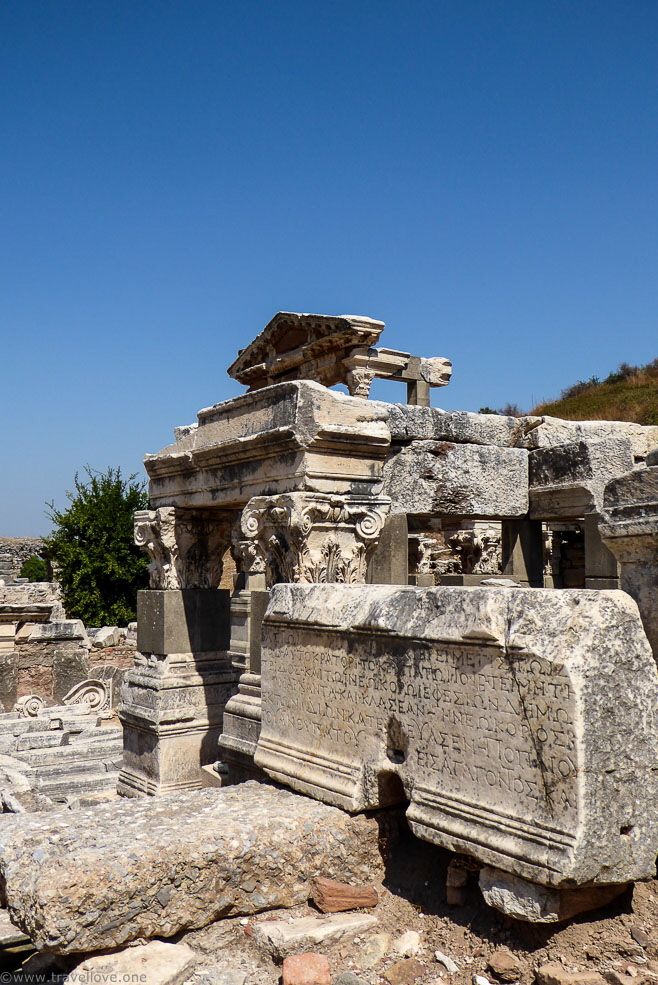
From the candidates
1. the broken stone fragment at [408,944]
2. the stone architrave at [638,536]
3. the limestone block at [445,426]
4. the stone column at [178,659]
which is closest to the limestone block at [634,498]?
the stone architrave at [638,536]

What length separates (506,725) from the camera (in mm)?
2912

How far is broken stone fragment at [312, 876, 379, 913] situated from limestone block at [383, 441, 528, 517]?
294cm

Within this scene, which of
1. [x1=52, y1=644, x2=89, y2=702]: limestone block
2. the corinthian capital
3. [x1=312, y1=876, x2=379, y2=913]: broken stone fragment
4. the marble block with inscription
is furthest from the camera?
[x1=52, y1=644, x2=89, y2=702]: limestone block

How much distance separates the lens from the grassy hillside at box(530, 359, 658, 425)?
28614mm

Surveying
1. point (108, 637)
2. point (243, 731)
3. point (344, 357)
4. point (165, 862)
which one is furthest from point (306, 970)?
point (108, 637)

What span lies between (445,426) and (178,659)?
9.96 feet

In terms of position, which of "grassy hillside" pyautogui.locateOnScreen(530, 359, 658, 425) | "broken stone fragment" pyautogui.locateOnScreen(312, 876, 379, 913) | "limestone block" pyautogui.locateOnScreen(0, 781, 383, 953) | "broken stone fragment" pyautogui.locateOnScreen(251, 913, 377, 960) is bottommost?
"broken stone fragment" pyautogui.locateOnScreen(251, 913, 377, 960)

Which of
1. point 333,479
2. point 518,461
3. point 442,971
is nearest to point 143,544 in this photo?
point 333,479

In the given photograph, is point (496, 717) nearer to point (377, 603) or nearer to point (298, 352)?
point (377, 603)

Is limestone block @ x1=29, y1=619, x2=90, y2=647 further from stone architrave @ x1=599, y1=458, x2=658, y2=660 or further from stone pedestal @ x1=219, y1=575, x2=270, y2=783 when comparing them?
stone architrave @ x1=599, y1=458, x2=658, y2=660

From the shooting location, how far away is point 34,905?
290 centimetres

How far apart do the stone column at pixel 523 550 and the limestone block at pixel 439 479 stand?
0.59 m

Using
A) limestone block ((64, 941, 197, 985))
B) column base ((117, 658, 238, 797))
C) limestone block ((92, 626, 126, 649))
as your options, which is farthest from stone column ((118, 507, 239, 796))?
limestone block ((92, 626, 126, 649))

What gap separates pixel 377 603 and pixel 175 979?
1.64m
